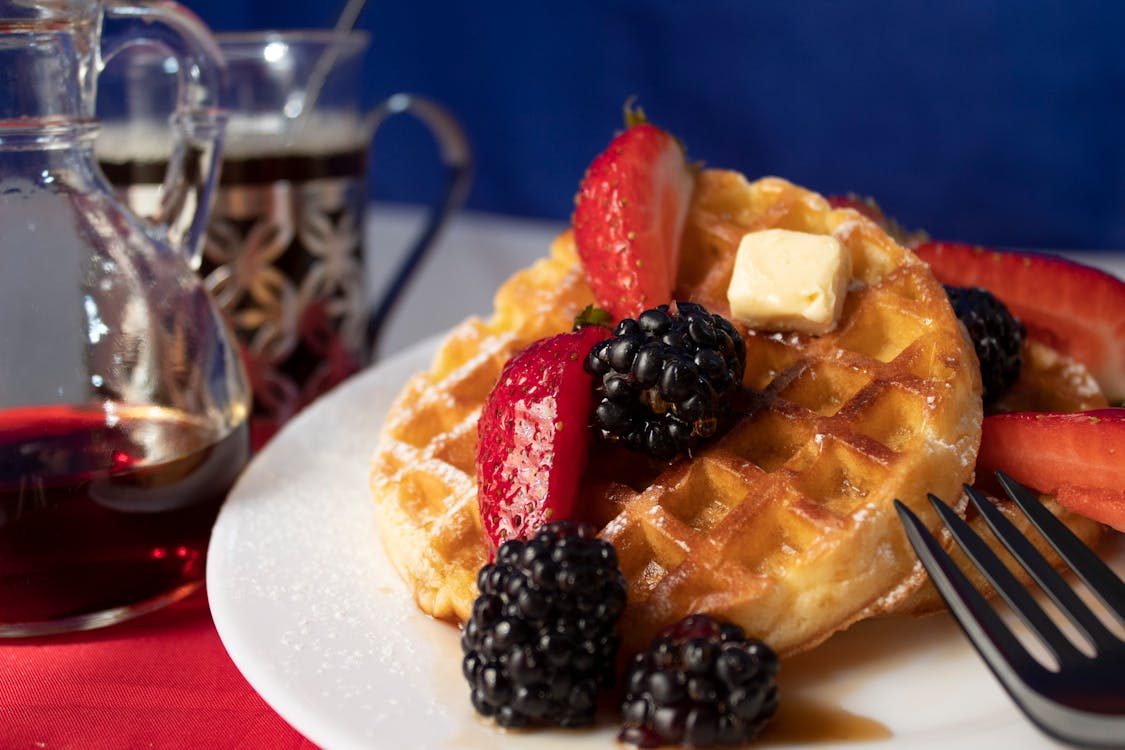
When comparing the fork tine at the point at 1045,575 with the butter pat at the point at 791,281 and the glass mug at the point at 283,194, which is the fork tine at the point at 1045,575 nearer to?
the butter pat at the point at 791,281

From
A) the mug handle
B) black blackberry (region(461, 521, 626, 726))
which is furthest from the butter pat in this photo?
the mug handle

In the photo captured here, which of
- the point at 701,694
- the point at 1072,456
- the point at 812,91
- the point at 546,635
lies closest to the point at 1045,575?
the point at 1072,456

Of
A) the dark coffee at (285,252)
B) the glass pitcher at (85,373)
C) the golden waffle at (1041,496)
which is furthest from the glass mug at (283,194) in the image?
the golden waffle at (1041,496)

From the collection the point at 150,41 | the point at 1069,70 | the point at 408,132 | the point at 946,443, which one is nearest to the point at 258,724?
the point at 946,443

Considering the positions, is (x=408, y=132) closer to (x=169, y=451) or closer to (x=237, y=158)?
(x=237, y=158)

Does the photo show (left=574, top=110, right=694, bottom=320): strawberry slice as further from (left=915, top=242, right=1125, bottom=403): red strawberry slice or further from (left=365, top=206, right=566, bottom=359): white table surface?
(left=365, top=206, right=566, bottom=359): white table surface

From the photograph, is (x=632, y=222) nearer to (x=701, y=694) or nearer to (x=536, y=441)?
(x=536, y=441)

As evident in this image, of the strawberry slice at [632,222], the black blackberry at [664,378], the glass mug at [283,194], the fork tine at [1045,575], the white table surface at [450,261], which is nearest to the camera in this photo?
the fork tine at [1045,575]
